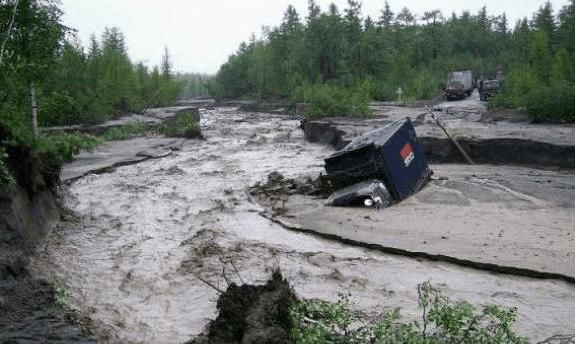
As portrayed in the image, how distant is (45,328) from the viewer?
582cm

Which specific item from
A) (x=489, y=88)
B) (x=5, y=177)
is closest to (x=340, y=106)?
(x=489, y=88)

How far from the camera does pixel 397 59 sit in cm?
5925

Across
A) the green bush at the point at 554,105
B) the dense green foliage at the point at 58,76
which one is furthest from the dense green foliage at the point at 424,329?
the green bush at the point at 554,105

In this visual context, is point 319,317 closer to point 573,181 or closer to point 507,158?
point 573,181

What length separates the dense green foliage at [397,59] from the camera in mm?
31797

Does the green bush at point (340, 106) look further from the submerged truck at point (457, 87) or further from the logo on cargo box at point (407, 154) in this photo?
the logo on cargo box at point (407, 154)

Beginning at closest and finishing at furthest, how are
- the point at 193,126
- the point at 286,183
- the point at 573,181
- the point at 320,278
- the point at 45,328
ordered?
the point at 45,328
the point at 320,278
the point at 573,181
the point at 286,183
the point at 193,126

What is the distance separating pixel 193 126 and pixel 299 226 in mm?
21019

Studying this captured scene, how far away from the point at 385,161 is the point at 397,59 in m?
50.2

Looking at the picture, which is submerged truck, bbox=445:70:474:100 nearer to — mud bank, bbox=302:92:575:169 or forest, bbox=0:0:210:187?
mud bank, bbox=302:92:575:169

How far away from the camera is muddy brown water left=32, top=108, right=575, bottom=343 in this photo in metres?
6.85

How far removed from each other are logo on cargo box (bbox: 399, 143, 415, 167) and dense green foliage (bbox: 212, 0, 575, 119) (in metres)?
12.4

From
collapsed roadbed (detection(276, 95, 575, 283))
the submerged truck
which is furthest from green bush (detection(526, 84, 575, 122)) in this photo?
the submerged truck

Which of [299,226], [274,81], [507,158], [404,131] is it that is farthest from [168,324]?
[274,81]
